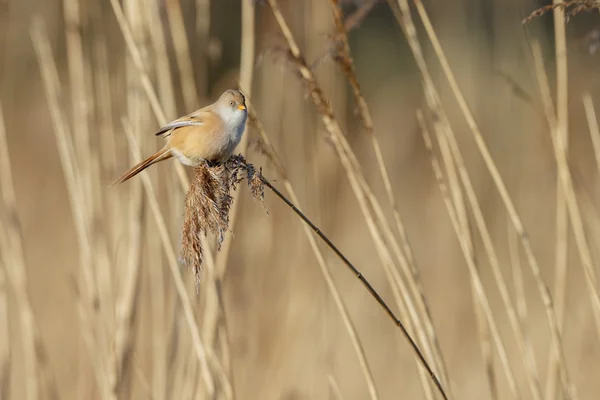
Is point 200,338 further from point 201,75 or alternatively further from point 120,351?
point 201,75

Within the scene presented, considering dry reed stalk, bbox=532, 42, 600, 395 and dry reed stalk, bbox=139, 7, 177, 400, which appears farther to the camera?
dry reed stalk, bbox=139, 7, 177, 400

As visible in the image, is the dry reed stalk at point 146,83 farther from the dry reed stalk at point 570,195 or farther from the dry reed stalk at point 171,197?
the dry reed stalk at point 570,195

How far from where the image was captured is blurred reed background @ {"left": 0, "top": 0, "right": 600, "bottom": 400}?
4.80 feet

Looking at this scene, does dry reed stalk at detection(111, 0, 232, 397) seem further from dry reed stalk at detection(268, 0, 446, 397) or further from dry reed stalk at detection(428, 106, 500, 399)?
dry reed stalk at detection(428, 106, 500, 399)

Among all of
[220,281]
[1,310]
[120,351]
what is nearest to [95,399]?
[1,310]

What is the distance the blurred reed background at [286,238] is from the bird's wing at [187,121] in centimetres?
4

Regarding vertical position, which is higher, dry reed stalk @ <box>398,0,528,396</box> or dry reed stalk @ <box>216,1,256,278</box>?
dry reed stalk @ <box>216,1,256,278</box>

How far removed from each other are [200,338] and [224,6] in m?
7.31

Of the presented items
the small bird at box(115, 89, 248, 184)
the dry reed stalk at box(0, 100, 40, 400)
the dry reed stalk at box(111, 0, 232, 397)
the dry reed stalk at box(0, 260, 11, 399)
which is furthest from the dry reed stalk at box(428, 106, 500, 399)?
the dry reed stalk at box(0, 260, 11, 399)

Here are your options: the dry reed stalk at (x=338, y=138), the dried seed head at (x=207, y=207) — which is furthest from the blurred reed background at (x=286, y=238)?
the dried seed head at (x=207, y=207)

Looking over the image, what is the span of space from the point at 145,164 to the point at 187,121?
0.52 ft

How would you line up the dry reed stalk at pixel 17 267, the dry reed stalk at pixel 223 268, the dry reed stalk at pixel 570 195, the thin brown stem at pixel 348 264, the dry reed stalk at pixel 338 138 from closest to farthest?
1. the thin brown stem at pixel 348 264
2. the dry reed stalk at pixel 338 138
3. the dry reed stalk at pixel 570 195
4. the dry reed stalk at pixel 223 268
5. the dry reed stalk at pixel 17 267

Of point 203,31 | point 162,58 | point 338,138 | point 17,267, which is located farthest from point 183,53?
point 17,267

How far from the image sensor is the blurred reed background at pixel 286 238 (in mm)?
1462
